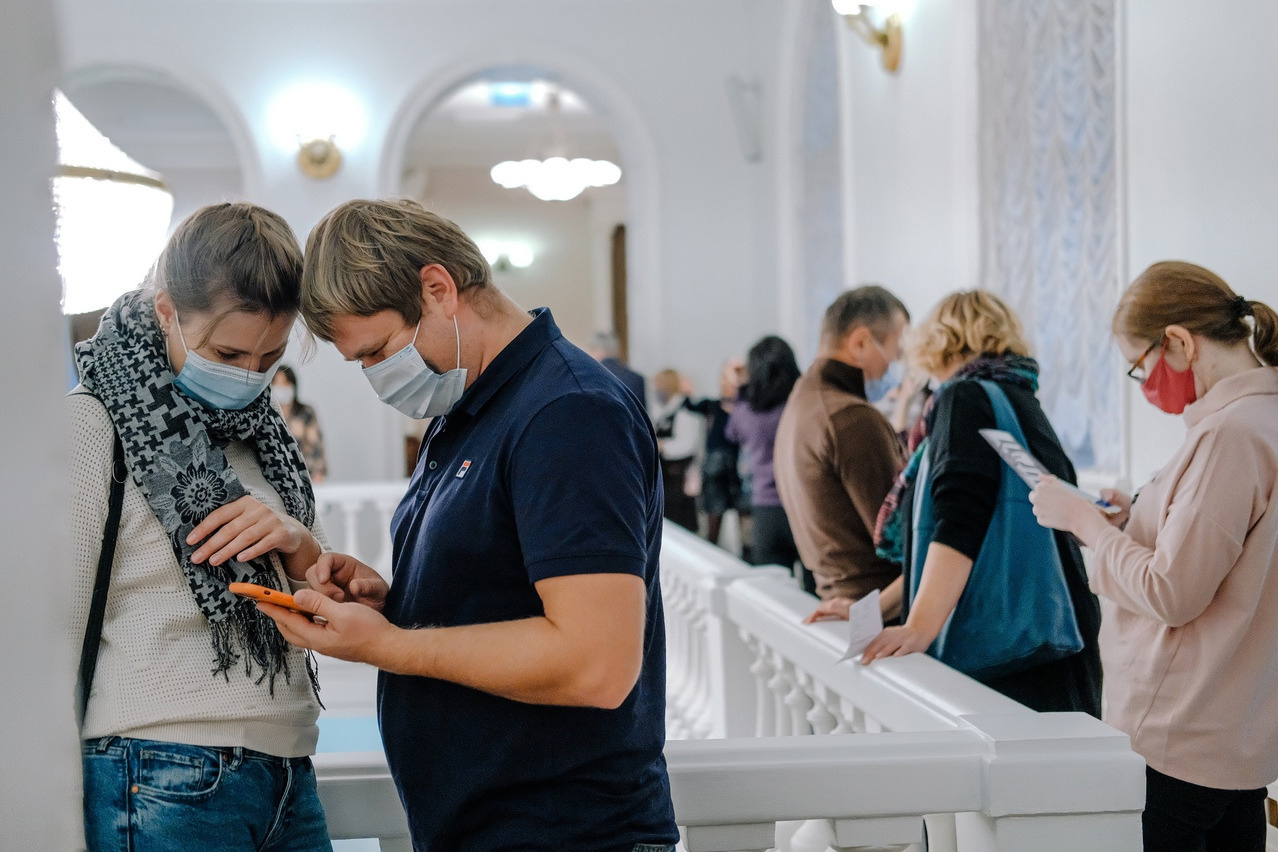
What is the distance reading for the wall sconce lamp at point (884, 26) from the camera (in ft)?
20.0

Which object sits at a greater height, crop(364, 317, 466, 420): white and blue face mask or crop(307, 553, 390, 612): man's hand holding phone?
crop(364, 317, 466, 420): white and blue face mask

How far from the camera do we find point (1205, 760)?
1.93 meters

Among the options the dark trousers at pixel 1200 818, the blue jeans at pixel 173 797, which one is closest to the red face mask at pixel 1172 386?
the dark trousers at pixel 1200 818

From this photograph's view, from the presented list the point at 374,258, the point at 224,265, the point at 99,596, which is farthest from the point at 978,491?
the point at 99,596

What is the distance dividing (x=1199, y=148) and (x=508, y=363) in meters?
2.93

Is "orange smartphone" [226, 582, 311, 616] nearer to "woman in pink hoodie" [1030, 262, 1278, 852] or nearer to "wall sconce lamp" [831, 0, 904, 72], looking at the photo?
"woman in pink hoodie" [1030, 262, 1278, 852]

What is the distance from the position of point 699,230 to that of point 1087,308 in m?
4.85

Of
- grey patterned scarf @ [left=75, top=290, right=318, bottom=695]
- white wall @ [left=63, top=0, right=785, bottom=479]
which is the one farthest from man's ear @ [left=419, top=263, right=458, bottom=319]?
white wall @ [left=63, top=0, right=785, bottom=479]

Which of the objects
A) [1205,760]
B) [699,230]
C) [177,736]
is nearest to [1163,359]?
[1205,760]

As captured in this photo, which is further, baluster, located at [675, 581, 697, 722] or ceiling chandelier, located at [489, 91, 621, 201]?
ceiling chandelier, located at [489, 91, 621, 201]

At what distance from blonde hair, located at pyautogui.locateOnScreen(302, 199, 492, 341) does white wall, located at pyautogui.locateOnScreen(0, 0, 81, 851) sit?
0.86m

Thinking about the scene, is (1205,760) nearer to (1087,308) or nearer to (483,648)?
(483,648)

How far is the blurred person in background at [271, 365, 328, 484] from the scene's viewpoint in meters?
6.82

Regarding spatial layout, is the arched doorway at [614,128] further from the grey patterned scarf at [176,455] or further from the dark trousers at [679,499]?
the grey patterned scarf at [176,455]
